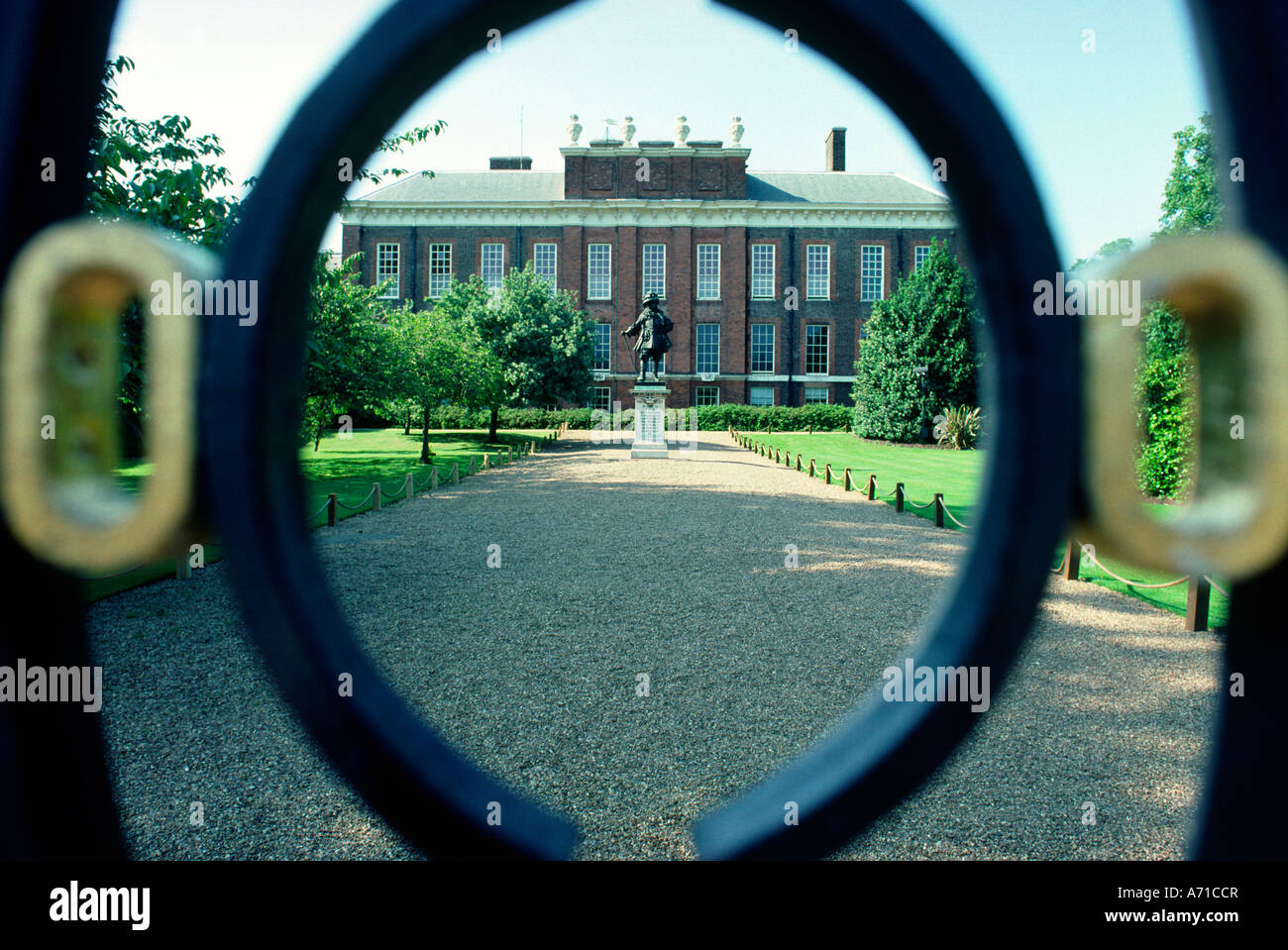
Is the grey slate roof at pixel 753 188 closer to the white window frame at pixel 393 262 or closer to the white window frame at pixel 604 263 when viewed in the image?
the white window frame at pixel 393 262

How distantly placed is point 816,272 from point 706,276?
6.35 metres

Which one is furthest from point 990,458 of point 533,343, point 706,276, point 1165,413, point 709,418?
point 706,276

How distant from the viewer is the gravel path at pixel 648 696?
3.78 metres

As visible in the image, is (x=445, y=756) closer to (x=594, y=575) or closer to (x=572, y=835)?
(x=572, y=835)

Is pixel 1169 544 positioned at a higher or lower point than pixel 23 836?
higher

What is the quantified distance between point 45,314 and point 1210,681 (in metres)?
6.94

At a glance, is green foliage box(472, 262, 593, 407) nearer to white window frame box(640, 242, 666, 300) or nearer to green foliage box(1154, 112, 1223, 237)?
white window frame box(640, 242, 666, 300)

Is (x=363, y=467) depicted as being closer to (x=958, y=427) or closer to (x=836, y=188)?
(x=958, y=427)

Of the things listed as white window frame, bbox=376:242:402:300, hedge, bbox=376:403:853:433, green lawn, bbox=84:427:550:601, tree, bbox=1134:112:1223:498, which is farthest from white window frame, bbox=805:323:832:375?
tree, bbox=1134:112:1223:498

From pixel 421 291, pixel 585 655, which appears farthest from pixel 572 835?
pixel 421 291

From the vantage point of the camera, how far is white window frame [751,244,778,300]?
43031mm

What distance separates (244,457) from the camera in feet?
2.20

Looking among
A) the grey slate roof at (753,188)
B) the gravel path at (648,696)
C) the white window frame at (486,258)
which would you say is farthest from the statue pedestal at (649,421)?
the grey slate roof at (753,188)

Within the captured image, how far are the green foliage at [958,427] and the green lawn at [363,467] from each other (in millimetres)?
15558
